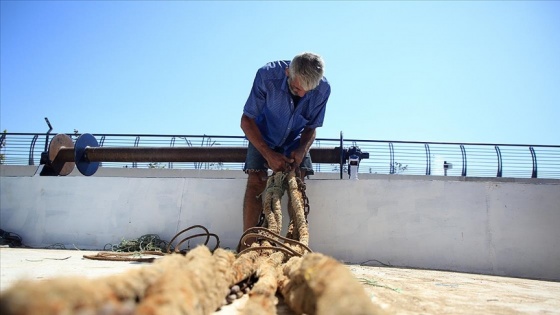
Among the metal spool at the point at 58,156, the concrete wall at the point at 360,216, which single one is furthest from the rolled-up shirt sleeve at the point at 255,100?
the metal spool at the point at 58,156

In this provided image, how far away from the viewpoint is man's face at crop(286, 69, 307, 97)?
2.65m

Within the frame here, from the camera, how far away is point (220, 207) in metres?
3.75

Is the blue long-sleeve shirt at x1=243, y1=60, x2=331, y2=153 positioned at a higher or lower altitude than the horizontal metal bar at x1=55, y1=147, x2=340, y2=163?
higher

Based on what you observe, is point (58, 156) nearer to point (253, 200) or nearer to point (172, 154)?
point (172, 154)

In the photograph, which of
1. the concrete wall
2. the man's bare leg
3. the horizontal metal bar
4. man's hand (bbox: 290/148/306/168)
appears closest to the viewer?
man's hand (bbox: 290/148/306/168)

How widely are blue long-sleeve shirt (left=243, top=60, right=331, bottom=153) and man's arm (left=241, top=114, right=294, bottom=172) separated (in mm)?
69

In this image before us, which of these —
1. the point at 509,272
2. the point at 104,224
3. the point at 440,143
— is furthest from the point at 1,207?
the point at 440,143

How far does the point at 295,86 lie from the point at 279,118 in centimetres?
40

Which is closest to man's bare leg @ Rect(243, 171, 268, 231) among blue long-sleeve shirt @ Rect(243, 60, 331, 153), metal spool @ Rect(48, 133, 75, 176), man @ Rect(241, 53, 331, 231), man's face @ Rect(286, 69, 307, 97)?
man @ Rect(241, 53, 331, 231)

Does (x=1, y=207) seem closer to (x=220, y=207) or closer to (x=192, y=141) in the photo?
(x=220, y=207)

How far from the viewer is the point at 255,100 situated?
2.96m

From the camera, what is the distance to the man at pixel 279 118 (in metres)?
2.78

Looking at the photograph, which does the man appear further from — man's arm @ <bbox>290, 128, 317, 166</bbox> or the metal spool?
the metal spool

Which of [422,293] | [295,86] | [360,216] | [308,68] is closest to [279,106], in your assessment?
[295,86]
